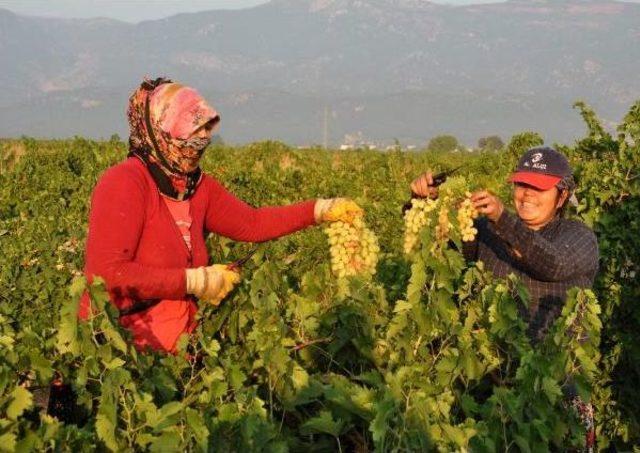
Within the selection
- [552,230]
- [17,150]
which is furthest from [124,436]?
[17,150]

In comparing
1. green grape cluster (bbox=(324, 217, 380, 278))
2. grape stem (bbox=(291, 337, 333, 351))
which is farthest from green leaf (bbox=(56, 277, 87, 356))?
green grape cluster (bbox=(324, 217, 380, 278))

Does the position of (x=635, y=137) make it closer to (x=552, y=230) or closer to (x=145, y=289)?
(x=552, y=230)

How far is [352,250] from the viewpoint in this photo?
12.1ft

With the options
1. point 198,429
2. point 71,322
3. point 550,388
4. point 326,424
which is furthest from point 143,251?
point 550,388

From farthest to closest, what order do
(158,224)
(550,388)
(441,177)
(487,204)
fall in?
(441,177) < (487,204) < (158,224) < (550,388)

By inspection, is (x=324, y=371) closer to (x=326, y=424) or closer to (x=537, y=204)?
(x=326, y=424)

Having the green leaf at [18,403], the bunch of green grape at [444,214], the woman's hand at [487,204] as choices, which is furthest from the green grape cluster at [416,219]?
the green leaf at [18,403]

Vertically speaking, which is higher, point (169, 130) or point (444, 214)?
point (169, 130)

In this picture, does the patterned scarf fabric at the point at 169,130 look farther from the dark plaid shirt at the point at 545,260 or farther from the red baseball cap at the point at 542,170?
the red baseball cap at the point at 542,170

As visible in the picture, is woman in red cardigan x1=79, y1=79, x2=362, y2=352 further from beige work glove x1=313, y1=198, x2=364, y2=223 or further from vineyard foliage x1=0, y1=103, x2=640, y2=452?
beige work glove x1=313, y1=198, x2=364, y2=223

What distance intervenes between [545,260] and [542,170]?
537mm

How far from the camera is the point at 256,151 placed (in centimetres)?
2453

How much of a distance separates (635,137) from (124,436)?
17.9ft

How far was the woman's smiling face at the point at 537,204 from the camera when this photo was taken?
3902 millimetres
